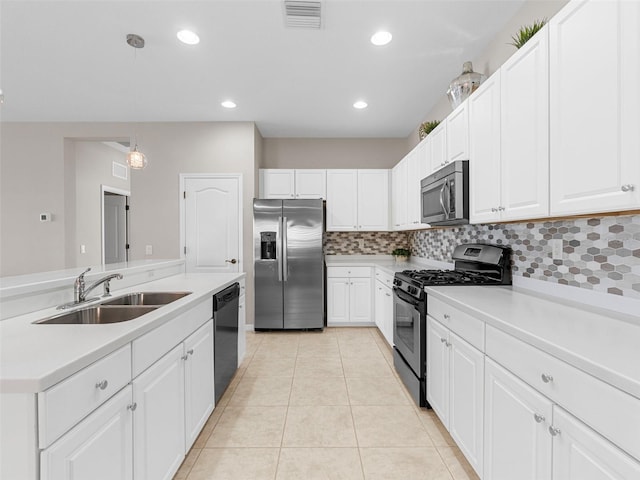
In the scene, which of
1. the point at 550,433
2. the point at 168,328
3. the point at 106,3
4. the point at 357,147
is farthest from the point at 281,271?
the point at 550,433

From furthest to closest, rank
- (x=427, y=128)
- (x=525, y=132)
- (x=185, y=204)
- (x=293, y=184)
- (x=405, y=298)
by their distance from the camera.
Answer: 1. (x=293, y=184)
2. (x=185, y=204)
3. (x=427, y=128)
4. (x=405, y=298)
5. (x=525, y=132)

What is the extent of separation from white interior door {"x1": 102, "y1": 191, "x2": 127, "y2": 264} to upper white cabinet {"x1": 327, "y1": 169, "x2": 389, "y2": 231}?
4.17 m

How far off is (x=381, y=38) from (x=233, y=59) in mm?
1261

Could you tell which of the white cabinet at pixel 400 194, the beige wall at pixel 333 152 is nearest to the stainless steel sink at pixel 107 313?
the white cabinet at pixel 400 194

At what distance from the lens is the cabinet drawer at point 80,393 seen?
865mm

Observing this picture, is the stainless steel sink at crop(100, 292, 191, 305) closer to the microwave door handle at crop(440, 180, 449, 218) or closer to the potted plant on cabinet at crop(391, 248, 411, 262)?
the microwave door handle at crop(440, 180, 449, 218)

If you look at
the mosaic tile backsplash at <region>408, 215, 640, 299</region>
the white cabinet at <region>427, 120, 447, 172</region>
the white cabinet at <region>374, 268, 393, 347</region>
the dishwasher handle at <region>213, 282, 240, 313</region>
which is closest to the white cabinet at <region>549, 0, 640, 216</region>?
the mosaic tile backsplash at <region>408, 215, 640, 299</region>

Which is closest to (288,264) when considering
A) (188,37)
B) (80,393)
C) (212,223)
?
(212,223)

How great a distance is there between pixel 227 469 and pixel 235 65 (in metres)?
3.05

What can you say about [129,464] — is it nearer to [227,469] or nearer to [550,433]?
[227,469]

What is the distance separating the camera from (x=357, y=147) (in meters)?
5.01

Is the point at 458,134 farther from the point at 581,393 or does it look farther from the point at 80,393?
the point at 80,393

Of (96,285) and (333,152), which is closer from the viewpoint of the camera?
(96,285)

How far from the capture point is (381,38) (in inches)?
97.3
